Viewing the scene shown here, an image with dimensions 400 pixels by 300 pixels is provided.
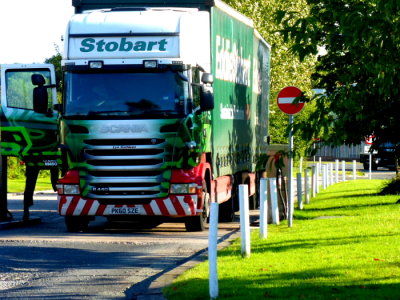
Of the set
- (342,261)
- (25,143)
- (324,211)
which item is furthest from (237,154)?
(342,261)

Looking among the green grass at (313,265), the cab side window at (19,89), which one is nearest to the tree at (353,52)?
the green grass at (313,265)

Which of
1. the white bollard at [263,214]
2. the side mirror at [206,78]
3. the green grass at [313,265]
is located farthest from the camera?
the side mirror at [206,78]

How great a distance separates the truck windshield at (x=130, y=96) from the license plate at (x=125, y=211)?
1.59 m

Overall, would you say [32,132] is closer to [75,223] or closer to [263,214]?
[75,223]

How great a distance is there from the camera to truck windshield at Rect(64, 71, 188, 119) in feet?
55.8

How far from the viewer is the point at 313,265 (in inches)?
474

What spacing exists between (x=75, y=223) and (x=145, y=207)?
164 cm

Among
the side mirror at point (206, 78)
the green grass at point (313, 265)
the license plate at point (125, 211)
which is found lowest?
the green grass at point (313, 265)

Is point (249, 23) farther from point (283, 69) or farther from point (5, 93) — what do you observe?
point (283, 69)

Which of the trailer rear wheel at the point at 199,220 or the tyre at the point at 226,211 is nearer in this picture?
the trailer rear wheel at the point at 199,220

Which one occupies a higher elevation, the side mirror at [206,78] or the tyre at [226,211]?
the side mirror at [206,78]

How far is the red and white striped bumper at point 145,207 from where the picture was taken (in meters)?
17.4

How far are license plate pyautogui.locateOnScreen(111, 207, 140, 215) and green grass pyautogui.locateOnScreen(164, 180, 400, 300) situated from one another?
2.01 m

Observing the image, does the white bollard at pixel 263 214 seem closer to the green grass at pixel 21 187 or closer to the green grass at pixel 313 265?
the green grass at pixel 313 265
